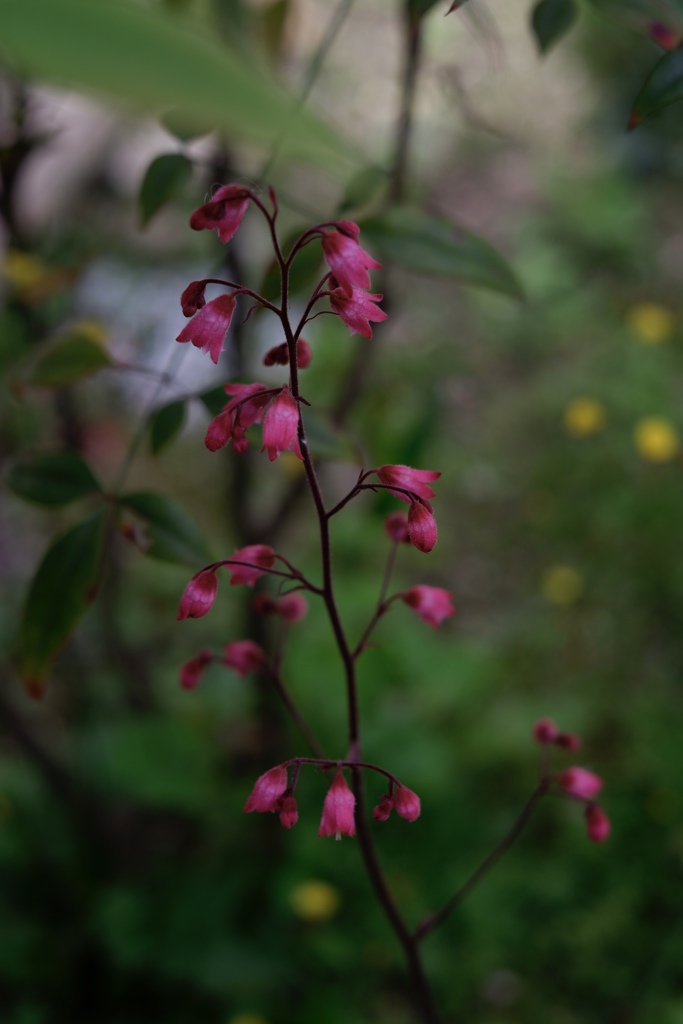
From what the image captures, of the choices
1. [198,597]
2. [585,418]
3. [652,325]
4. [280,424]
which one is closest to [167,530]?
[198,597]

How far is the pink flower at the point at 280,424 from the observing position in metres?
0.49

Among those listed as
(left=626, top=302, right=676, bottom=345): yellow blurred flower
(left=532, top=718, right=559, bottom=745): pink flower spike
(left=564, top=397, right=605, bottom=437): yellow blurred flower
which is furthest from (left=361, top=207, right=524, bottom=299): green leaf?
(left=626, top=302, right=676, bottom=345): yellow blurred flower

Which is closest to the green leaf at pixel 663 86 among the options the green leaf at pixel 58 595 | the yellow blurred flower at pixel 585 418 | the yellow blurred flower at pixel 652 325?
the green leaf at pixel 58 595

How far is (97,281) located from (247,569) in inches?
102

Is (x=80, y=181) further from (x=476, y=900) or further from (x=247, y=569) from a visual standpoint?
(x=247, y=569)

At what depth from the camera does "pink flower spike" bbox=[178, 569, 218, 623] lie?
1.88 ft

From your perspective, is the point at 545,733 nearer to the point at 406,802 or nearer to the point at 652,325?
the point at 406,802

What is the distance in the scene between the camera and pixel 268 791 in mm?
601

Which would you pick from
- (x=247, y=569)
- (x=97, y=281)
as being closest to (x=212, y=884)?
(x=247, y=569)

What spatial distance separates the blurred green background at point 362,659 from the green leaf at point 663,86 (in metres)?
0.20

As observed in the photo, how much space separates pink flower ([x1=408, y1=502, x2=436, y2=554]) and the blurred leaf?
0.39 meters

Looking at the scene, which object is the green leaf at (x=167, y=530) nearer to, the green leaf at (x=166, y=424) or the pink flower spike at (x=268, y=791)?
the green leaf at (x=166, y=424)

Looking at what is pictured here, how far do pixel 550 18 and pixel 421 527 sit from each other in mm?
482

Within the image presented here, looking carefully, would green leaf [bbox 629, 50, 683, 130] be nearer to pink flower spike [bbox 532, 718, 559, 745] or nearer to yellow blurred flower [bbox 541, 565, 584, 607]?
pink flower spike [bbox 532, 718, 559, 745]
